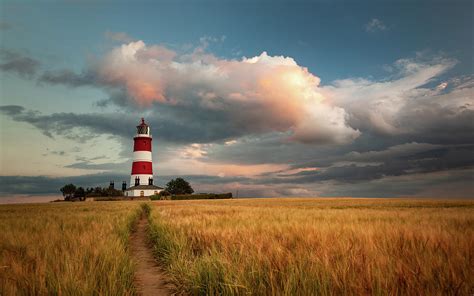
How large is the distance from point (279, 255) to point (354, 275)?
1.17m

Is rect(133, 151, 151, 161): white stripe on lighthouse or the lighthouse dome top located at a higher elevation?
the lighthouse dome top

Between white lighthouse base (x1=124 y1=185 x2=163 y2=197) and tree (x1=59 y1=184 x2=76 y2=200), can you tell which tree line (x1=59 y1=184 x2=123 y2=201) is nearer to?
tree (x1=59 y1=184 x2=76 y2=200)

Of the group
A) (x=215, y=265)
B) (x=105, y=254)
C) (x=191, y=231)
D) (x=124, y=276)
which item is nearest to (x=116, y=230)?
(x=191, y=231)

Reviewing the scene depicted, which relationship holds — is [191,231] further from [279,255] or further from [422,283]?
[422,283]

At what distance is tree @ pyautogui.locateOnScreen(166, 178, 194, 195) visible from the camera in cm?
9200

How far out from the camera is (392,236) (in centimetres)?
555

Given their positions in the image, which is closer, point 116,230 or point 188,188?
point 116,230

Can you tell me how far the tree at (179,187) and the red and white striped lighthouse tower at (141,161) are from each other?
18.0 metres

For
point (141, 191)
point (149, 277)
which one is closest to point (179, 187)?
point (141, 191)

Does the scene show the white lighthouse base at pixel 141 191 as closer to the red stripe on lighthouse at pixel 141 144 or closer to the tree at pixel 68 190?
the red stripe on lighthouse at pixel 141 144

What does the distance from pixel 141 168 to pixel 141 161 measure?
174 cm

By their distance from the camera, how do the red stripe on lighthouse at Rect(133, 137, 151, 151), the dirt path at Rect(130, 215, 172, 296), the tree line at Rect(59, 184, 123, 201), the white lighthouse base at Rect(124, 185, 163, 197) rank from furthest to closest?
the tree line at Rect(59, 184, 123, 201) < the white lighthouse base at Rect(124, 185, 163, 197) < the red stripe on lighthouse at Rect(133, 137, 151, 151) < the dirt path at Rect(130, 215, 172, 296)

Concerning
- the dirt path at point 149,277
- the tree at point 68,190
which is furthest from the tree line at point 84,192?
the dirt path at point 149,277

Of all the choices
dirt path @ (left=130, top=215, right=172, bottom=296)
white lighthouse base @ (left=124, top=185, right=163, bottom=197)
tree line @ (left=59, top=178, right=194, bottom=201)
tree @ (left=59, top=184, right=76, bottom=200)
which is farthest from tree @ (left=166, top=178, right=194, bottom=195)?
dirt path @ (left=130, top=215, right=172, bottom=296)
